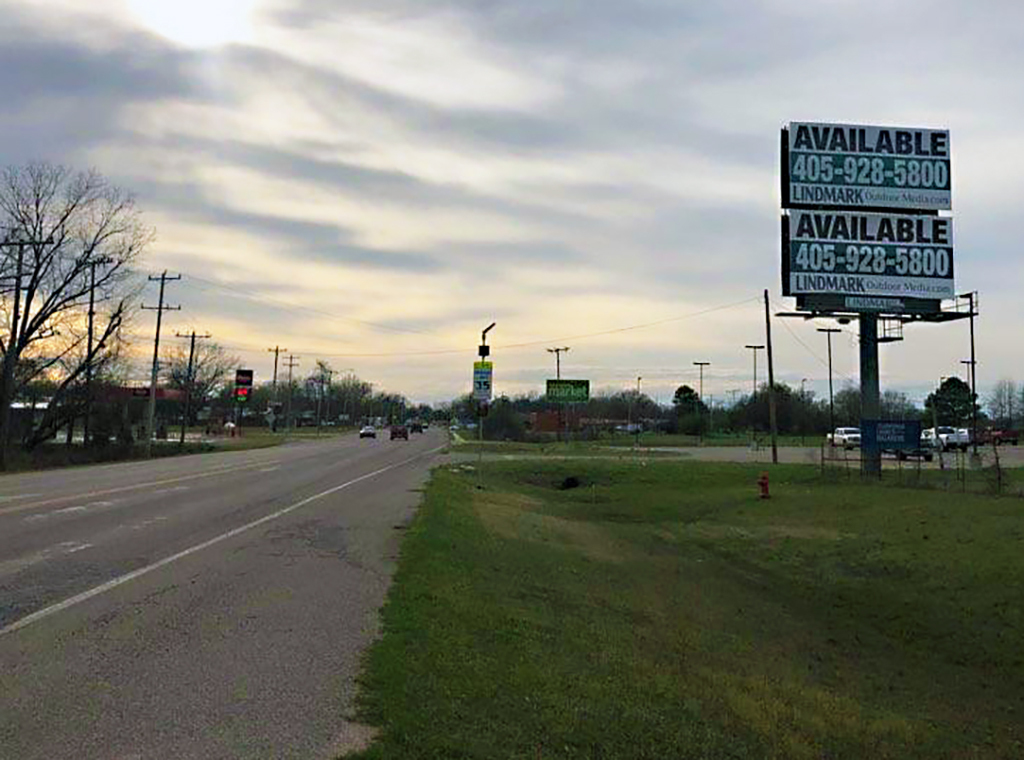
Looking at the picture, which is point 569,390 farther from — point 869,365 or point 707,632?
point 707,632

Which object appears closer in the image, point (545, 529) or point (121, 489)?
point (545, 529)

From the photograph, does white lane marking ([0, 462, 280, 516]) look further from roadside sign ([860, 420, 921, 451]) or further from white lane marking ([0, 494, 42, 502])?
roadside sign ([860, 420, 921, 451])

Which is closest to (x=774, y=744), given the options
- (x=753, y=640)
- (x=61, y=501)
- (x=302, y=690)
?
(x=302, y=690)

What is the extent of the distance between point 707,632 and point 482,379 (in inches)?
661

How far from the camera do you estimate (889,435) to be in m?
33.7

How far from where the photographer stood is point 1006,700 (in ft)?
37.6

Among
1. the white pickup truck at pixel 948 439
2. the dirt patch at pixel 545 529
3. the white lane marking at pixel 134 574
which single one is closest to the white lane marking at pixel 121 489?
the white lane marking at pixel 134 574

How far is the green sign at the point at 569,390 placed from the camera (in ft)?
199

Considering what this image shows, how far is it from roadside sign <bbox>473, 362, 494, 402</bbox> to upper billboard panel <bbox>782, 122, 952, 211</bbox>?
1337cm

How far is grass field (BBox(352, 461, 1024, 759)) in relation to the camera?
255 inches

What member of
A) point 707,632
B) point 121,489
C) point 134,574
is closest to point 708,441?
point 121,489

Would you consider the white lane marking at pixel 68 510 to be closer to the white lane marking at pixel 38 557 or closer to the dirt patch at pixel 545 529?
the white lane marking at pixel 38 557

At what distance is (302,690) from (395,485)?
22.9 metres

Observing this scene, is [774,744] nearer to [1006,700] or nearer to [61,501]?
[1006,700]
